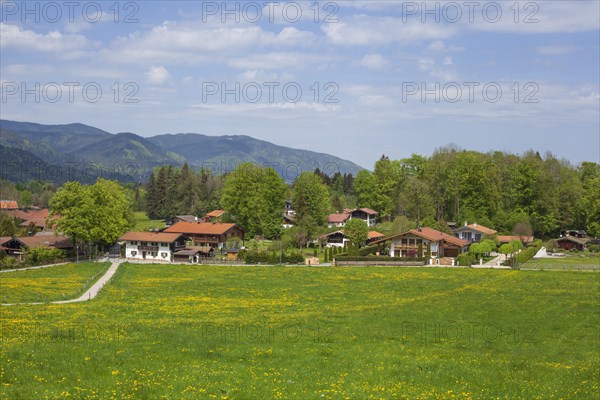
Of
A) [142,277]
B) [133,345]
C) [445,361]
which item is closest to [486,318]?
[445,361]

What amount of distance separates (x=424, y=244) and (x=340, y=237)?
2147 cm

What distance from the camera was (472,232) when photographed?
10706 centimetres

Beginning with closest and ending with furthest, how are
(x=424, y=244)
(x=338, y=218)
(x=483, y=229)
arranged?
1. (x=424, y=244)
2. (x=483, y=229)
3. (x=338, y=218)

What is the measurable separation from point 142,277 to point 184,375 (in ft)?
155

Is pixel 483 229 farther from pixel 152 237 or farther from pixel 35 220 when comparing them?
pixel 35 220

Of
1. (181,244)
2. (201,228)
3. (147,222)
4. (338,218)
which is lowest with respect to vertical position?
(181,244)

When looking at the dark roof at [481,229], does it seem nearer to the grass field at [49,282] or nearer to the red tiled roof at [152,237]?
the red tiled roof at [152,237]

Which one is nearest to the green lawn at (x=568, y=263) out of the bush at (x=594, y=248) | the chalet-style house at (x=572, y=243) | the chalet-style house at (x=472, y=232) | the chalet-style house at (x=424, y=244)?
the bush at (x=594, y=248)

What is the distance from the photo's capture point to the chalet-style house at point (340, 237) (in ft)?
346

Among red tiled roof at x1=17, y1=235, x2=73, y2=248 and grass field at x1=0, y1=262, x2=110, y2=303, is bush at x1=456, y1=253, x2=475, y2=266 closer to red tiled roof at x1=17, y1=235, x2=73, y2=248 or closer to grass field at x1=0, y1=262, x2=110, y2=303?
grass field at x1=0, y1=262, x2=110, y2=303

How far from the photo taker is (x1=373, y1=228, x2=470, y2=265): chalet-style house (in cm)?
9062

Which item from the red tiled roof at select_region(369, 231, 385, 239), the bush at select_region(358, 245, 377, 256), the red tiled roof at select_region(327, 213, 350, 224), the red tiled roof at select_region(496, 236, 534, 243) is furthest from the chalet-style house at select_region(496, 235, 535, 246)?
the red tiled roof at select_region(327, 213, 350, 224)

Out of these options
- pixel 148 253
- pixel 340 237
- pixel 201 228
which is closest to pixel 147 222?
pixel 201 228

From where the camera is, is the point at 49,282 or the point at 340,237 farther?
the point at 340,237
